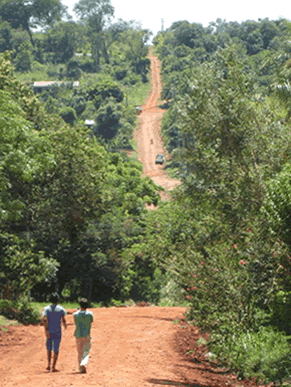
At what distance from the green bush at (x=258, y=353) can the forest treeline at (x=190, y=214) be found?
1.2 inches

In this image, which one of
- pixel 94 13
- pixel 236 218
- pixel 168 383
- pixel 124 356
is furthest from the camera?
pixel 94 13

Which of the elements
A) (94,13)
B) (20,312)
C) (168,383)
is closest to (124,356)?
(168,383)

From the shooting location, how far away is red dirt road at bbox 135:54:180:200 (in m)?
76.5

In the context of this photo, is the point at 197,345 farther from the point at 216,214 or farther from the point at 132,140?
the point at 132,140

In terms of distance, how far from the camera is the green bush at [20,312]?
2173 centimetres

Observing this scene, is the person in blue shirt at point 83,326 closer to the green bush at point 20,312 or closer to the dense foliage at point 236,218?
the dense foliage at point 236,218

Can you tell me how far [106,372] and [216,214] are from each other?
787cm

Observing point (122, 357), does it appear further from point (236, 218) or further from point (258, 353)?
point (236, 218)

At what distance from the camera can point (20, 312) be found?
22.0 meters

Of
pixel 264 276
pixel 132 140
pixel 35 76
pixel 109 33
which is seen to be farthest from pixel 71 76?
pixel 264 276

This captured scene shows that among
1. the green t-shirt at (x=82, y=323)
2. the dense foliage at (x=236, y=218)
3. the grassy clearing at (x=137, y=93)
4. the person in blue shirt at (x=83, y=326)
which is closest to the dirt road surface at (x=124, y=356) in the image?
the person in blue shirt at (x=83, y=326)

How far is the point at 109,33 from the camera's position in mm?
144625

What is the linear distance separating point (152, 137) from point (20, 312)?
7475 centimetres

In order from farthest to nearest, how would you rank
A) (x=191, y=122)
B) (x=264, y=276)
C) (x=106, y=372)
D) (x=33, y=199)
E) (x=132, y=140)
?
(x=132, y=140)
(x=33, y=199)
(x=191, y=122)
(x=264, y=276)
(x=106, y=372)
